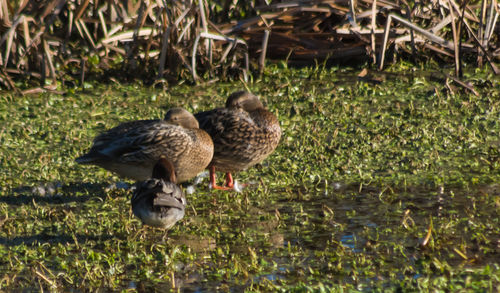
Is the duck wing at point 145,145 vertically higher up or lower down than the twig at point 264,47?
higher up

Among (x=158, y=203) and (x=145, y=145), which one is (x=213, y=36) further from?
(x=158, y=203)

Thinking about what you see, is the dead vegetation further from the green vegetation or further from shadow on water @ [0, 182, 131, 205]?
shadow on water @ [0, 182, 131, 205]

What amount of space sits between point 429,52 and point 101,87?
180 inches

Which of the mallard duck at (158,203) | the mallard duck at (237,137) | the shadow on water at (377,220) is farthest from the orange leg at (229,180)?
the mallard duck at (158,203)

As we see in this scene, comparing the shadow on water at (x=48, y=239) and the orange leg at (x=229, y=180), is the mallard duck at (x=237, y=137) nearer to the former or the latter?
the orange leg at (x=229, y=180)

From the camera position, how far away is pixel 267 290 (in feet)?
16.5

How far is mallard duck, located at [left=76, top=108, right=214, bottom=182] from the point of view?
22.7ft

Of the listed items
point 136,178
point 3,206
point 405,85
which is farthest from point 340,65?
point 3,206

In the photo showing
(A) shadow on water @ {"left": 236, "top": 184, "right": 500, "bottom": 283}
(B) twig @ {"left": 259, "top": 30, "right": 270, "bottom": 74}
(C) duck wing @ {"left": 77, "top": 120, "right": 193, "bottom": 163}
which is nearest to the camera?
(A) shadow on water @ {"left": 236, "top": 184, "right": 500, "bottom": 283}

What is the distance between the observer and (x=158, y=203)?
5.76 meters

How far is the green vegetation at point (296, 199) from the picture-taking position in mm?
5344

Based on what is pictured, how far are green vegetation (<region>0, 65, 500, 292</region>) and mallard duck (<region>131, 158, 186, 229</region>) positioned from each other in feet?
0.71

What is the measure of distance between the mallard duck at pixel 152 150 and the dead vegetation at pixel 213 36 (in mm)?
3127

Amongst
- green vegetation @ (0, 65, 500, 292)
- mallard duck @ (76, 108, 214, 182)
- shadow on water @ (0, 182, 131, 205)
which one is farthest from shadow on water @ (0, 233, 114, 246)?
mallard duck @ (76, 108, 214, 182)
